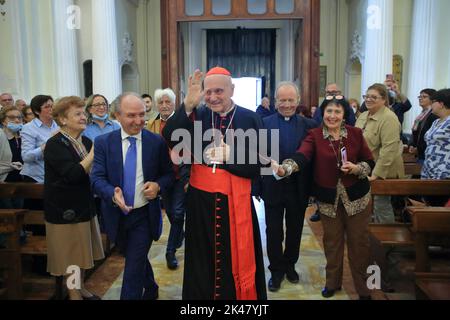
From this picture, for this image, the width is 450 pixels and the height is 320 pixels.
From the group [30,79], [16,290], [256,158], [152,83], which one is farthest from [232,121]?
[152,83]

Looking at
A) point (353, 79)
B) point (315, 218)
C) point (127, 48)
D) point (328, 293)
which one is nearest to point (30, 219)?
point (328, 293)

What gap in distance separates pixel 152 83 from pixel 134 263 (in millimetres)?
10756

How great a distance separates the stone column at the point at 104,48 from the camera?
930 cm

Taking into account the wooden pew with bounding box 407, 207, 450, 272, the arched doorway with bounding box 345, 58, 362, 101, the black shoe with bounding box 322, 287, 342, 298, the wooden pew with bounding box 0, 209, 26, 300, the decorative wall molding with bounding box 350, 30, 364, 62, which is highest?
the decorative wall molding with bounding box 350, 30, 364, 62

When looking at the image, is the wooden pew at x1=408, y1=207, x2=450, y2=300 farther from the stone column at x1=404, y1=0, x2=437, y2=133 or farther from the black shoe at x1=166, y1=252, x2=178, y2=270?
the stone column at x1=404, y1=0, x2=437, y2=133

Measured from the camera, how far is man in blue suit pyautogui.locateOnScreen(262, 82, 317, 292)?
365cm

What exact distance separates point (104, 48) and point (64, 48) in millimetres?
861

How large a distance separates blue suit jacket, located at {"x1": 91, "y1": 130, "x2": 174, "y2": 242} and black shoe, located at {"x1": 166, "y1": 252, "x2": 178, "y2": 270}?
4.48 feet

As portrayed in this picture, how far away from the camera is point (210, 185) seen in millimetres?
2723

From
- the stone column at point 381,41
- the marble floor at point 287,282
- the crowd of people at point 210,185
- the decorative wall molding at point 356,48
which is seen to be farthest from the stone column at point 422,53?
the marble floor at point 287,282

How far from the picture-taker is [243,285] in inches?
109

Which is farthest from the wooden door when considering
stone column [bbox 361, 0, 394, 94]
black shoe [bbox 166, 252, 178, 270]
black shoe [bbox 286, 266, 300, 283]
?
black shoe [bbox 286, 266, 300, 283]

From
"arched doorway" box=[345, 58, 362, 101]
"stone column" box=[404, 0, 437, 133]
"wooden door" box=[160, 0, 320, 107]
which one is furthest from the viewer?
"arched doorway" box=[345, 58, 362, 101]

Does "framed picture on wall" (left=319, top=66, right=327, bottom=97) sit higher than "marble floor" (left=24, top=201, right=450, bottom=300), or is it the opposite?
"framed picture on wall" (left=319, top=66, right=327, bottom=97)
